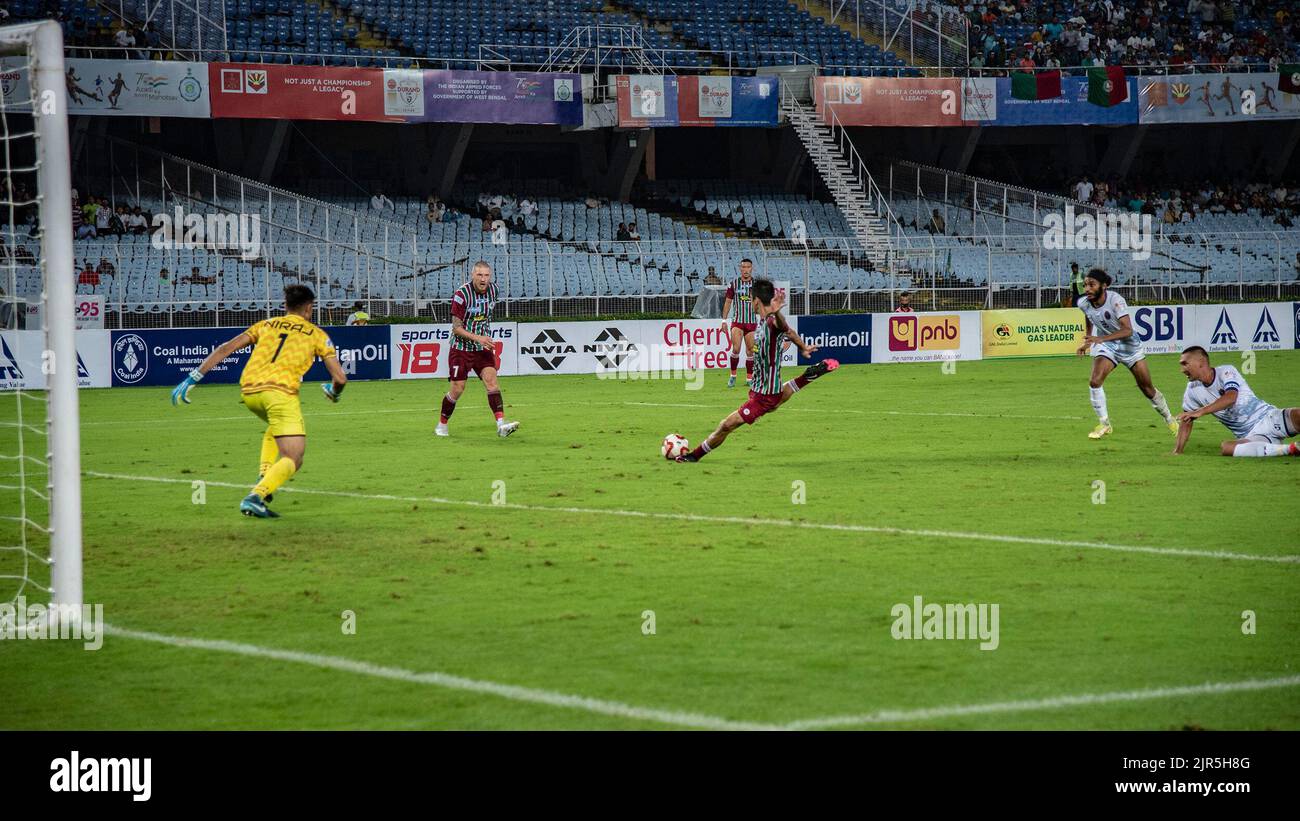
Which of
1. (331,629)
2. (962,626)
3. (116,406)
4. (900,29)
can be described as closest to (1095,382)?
(962,626)

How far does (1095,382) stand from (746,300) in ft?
31.8

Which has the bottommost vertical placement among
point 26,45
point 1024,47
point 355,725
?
point 355,725

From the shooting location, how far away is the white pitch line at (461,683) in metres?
6.25

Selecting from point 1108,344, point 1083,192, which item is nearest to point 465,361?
point 1108,344

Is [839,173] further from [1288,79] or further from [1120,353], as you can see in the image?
[1120,353]

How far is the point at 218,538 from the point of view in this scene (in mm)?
11453

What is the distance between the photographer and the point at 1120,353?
18.2 m

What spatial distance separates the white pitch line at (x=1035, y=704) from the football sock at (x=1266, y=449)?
30.2 feet

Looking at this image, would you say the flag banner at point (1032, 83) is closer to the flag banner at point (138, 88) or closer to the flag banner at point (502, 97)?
the flag banner at point (502, 97)

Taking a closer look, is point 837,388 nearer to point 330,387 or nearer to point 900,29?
point 330,387

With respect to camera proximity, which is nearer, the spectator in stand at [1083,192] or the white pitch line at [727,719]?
the white pitch line at [727,719]

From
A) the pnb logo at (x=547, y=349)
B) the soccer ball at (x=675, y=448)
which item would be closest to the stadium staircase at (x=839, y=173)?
the pnb logo at (x=547, y=349)

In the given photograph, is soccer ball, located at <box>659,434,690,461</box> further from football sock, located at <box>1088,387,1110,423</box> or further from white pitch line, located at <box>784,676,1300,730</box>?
white pitch line, located at <box>784,676,1300,730</box>

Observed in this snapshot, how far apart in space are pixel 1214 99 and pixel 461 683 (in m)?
49.3
